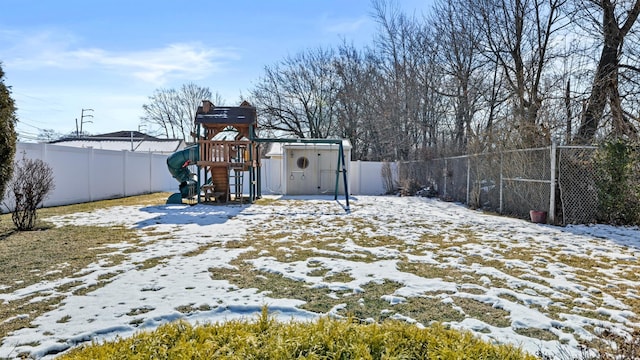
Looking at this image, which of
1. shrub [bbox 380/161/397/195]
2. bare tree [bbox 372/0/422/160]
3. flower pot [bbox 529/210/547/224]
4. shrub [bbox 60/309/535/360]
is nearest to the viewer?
shrub [bbox 60/309/535/360]

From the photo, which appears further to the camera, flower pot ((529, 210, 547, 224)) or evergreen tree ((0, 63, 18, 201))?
flower pot ((529, 210, 547, 224))

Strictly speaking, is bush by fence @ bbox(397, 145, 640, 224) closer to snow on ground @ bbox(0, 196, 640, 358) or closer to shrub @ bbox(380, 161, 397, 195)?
snow on ground @ bbox(0, 196, 640, 358)

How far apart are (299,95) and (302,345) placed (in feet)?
73.1

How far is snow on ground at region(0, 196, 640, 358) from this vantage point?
278 centimetres

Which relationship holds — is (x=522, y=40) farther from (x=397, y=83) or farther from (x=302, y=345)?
(x=302, y=345)

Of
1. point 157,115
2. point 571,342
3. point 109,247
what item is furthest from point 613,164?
point 157,115

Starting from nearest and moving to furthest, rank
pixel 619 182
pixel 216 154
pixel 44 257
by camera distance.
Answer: pixel 44 257
pixel 619 182
pixel 216 154

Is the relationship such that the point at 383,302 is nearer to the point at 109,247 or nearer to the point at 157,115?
the point at 109,247

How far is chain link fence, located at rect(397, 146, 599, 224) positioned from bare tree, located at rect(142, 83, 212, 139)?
29.3m

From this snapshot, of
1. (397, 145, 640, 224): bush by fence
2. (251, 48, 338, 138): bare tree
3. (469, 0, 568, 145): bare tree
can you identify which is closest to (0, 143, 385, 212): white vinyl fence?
(251, 48, 338, 138): bare tree

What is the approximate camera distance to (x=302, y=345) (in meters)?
1.76

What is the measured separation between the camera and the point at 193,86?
114 ft

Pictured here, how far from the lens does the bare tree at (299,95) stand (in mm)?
22906

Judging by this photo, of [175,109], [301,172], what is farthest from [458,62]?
[175,109]
